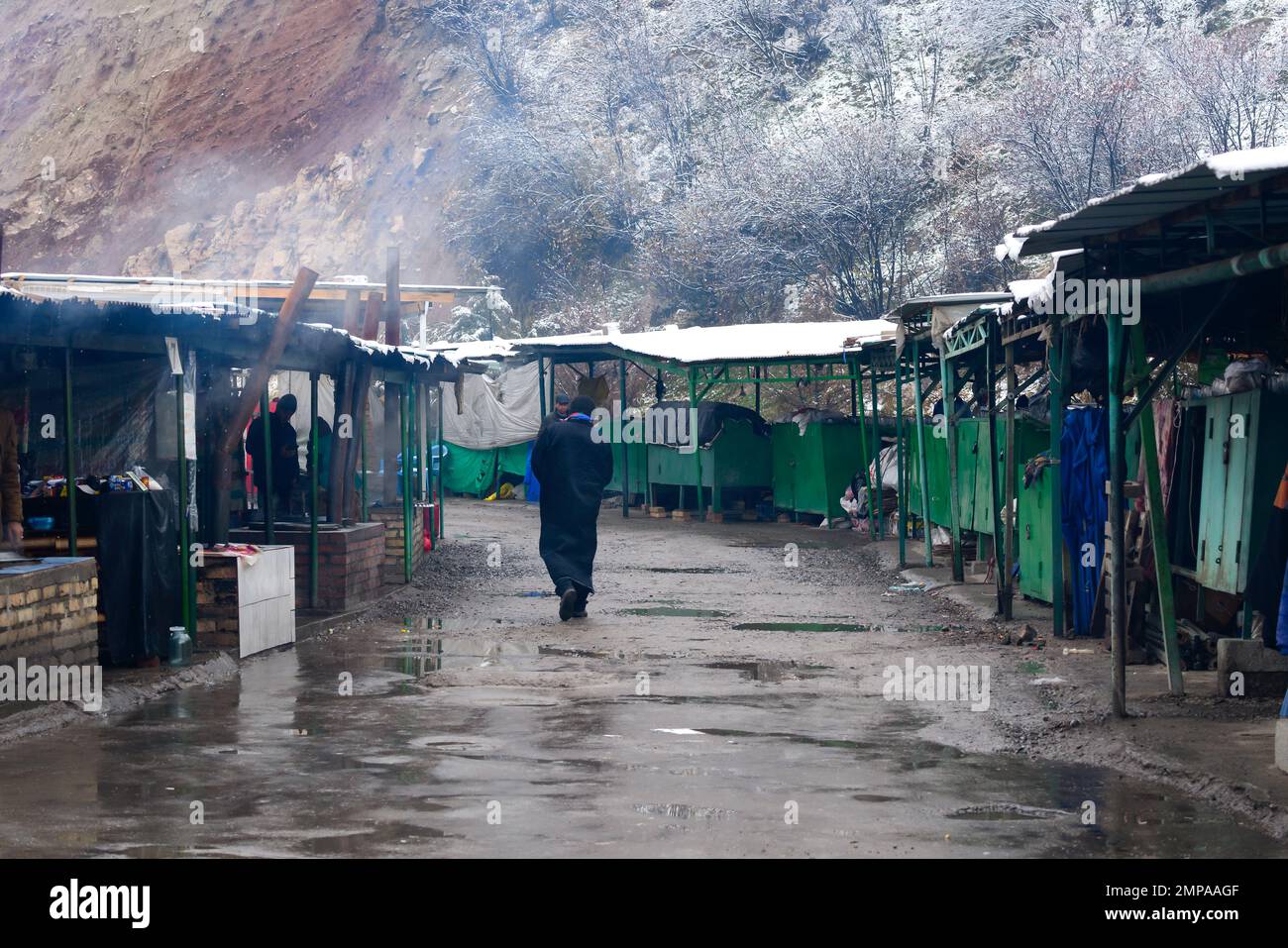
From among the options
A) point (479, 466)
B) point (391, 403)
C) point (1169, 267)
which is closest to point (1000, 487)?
point (1169, 267)

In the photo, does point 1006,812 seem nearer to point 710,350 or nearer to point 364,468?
point 364,468

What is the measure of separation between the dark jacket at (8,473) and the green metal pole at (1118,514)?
22.2ft

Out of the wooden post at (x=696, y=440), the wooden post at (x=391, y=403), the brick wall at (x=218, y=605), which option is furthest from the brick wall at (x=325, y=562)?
the wooden post at (x=696, y=440)

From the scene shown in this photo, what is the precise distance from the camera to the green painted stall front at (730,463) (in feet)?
83.6

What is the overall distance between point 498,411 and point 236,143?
27027 mm

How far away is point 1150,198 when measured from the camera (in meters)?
6.73

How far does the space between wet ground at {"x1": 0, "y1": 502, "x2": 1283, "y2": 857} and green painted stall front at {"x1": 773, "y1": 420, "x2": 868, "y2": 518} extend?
10.8 meters

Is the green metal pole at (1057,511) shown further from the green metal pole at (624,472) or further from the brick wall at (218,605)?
the green metal pole at (624,472)

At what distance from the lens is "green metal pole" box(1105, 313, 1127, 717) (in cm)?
812

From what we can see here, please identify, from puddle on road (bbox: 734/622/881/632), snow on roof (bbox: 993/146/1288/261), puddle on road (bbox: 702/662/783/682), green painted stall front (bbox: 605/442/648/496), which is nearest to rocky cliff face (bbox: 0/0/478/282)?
green painted stall front (bbox: 605/442/648/496)

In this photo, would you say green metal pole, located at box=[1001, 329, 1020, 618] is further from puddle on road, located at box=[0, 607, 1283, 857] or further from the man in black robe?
puddle on road, located at box=[0, 607, 1283, 857]

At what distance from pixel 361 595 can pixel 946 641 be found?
5461 millimetres

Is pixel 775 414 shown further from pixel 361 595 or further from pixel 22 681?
pixel 22 681

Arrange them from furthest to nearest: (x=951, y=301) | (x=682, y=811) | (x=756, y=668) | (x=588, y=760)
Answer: (x=951, y=301), (x=756, y=668), (x=588, y=760), (x=682, y=811)
